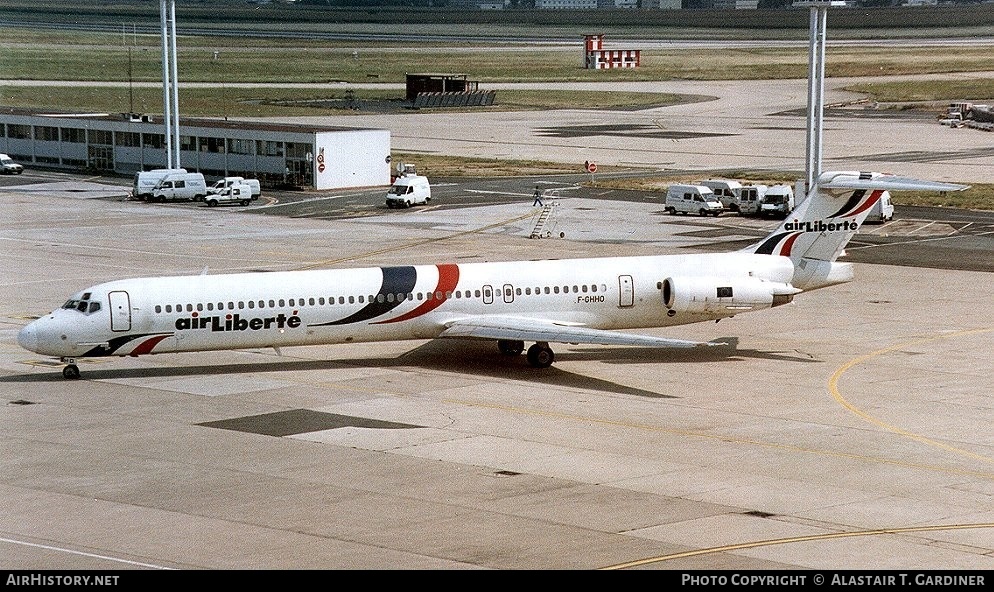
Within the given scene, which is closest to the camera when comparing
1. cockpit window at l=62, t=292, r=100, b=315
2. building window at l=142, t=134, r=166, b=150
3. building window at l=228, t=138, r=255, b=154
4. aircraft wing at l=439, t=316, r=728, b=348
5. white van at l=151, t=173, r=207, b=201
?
aircraft wing at l=439, t=316, r=728, b=348

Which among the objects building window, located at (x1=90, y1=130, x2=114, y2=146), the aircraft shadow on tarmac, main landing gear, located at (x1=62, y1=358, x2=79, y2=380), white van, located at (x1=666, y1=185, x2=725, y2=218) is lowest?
the aircraft shadow on tarmac

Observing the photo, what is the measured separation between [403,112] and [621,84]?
45.8m

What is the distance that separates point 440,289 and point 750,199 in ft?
150

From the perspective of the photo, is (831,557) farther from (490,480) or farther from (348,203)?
(348,203)

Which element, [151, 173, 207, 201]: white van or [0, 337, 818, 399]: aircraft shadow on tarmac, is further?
[151, 173, 207, 201]: white van

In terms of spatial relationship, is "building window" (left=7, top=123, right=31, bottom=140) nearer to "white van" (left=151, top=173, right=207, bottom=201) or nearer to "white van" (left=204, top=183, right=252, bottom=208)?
"white van" (left=151, top=173, right=207, bottom=201)

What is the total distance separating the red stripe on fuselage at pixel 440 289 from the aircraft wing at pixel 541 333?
2.70 ft

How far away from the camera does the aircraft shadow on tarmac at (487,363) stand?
4281 cm

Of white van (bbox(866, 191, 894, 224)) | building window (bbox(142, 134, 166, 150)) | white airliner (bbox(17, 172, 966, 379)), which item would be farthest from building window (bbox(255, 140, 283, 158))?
white airliner (bbox(17, 172, 966, 379))

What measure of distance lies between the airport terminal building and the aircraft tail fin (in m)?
56.5

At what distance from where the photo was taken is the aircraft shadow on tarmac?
42812 millimetres

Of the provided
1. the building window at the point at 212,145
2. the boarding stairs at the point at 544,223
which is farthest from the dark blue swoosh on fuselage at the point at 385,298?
the building window at the point at 212,145

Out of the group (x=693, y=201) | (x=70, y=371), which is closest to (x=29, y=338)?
(x=70, y=371)

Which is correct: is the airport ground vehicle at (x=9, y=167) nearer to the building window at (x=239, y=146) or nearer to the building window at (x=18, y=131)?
the building window at (x=18, y=131)
